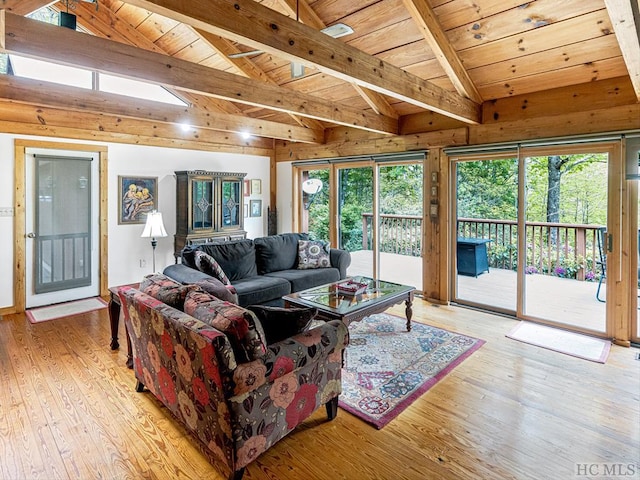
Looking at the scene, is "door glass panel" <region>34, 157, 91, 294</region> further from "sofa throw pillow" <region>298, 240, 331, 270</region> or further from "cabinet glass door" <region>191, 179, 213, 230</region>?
"sofa throw pillow" <region>298, 240, 331, 270</region>

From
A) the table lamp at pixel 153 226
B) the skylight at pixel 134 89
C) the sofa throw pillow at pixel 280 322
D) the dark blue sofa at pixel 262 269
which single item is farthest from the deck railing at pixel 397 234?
the sofa throw pillow at pixel 280 322

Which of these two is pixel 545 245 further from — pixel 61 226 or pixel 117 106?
pixel 61 226

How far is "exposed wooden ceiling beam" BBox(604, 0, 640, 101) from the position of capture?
2.14 meters

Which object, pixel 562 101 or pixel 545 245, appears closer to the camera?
pixel 562 101

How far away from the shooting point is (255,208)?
704 centimetres

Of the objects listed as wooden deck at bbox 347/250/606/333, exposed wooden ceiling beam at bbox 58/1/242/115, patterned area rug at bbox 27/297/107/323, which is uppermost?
exposed wooden ceiling beam at bbox 58/1/242/115

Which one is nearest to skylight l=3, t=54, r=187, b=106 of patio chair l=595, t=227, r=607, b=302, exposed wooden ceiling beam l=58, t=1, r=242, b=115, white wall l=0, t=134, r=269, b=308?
exposed wooden ceiling beam l=58, t=1, r=242, b=115

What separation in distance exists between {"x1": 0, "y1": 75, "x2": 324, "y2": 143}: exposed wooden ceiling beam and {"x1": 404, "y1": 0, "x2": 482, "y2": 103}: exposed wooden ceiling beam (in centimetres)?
261

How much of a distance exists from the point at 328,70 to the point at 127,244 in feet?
13.6

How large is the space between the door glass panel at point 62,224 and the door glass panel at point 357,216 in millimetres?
3688

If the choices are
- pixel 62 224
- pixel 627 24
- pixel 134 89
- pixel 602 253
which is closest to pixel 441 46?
pixel 627 24

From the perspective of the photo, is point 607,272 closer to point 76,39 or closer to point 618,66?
point 618,66

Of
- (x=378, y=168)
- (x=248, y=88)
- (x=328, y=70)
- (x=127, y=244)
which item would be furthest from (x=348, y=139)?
(x=127, y=244)

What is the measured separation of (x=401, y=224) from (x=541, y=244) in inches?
74.3
